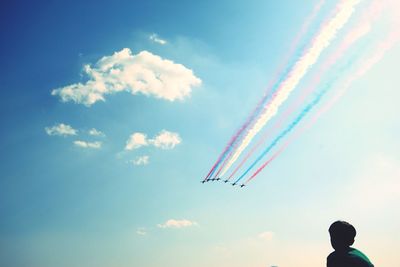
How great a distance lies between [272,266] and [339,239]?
161m

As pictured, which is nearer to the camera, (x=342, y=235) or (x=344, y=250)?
(x=344, y=250)

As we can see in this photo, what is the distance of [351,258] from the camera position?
243 inches

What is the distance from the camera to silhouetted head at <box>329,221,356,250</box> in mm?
6559

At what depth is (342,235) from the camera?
6586 millimetres

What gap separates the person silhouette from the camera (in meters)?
6.14

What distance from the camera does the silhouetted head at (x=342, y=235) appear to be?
6.56 m

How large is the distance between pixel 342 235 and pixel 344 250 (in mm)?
284

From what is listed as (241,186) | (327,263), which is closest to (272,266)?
(241,186)

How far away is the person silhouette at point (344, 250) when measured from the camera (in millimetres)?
6145

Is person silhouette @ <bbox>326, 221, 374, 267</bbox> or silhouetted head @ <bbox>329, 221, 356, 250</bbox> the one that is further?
silhouetted head @ <bbox>329, 221, 356, 250</bbox>

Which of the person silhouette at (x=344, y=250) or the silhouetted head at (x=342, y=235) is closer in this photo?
the person silhouette at (x=344, y=250)

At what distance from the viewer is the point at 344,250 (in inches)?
254

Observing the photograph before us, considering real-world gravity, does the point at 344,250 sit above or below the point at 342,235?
below

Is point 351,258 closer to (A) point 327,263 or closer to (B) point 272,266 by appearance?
(A) point 327,263
